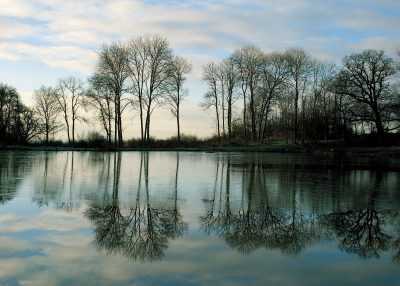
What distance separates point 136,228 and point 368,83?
51.7 m

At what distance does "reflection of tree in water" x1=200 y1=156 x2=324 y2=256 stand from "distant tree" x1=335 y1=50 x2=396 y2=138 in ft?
151

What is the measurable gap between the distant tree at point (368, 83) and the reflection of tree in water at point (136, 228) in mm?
47967

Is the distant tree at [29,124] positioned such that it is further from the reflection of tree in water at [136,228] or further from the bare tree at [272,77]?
the reflection of tree in water at [136,228]

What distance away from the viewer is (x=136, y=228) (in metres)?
9.28

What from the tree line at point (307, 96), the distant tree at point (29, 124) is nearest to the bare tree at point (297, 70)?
the tree line at point (307, 96)

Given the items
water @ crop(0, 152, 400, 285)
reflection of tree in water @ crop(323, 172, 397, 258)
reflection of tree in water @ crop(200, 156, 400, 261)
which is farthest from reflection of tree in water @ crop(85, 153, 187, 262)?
reflection of tree in water @ crop(323, 172, 397, 258)

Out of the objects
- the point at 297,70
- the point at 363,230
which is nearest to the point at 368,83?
the point at 297,70

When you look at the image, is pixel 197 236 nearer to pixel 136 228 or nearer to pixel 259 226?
pixel 136 228

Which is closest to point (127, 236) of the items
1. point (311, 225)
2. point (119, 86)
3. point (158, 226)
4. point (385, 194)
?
point (158, 226)

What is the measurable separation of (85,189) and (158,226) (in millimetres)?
6749

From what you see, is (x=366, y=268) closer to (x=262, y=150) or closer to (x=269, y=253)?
(x=269, y=253)

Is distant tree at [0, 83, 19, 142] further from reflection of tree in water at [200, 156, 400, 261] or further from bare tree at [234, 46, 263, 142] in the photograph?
reflection of tree in water at [200, 156, 400, 261]

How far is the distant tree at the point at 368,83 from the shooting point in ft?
182

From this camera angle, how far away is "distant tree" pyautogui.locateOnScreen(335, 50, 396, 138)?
55406 mm
